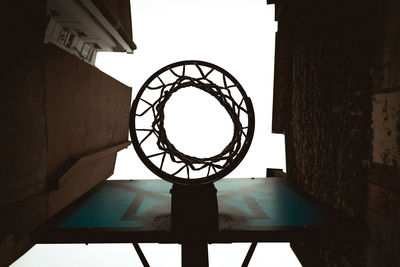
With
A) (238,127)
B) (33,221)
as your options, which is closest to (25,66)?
(33,221)

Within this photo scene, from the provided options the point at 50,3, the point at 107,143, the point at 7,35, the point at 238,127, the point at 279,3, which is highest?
the point at 279,3

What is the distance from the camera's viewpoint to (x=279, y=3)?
18.5ft

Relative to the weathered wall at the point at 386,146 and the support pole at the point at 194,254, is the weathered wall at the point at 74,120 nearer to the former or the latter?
the support pole at the point at 194,254

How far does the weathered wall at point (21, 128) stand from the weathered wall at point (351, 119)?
4354 millimetres

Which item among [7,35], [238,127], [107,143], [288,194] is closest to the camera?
[7,35]

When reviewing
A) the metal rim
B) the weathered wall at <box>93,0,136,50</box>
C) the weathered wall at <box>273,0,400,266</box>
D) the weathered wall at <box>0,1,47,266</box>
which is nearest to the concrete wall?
the weathered wall at <box>0,1,47,266</box>

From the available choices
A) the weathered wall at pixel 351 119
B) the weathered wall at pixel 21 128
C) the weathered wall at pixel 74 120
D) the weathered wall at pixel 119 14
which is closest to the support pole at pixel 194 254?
the weathered wall at pixel 351 119

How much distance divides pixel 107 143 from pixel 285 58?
517 centimetres

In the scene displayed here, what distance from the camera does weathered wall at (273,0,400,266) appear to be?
2277mm

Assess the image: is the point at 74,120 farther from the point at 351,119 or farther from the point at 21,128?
the point at 351,119

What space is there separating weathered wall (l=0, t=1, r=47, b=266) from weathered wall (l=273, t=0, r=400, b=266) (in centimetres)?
435

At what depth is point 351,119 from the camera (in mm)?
2861

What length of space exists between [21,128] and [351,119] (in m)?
4.37

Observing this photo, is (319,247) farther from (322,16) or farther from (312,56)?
(322,16)
